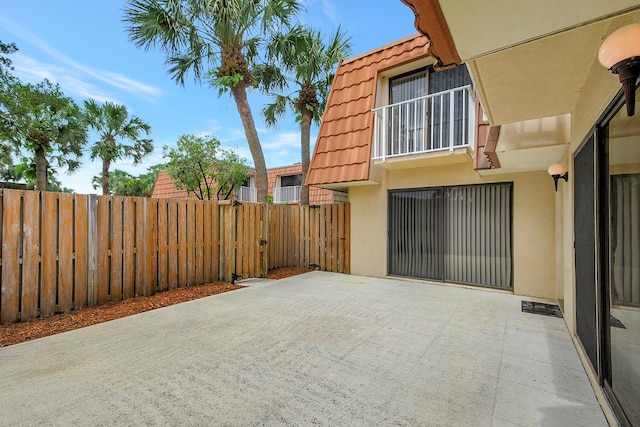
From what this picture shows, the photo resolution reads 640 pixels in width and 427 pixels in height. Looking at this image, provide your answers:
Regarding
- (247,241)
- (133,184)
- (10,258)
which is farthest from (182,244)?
(133,184)

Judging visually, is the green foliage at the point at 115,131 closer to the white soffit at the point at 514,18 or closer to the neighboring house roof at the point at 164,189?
the neighboring house roof at the point at 164,189

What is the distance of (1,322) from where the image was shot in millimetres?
3758

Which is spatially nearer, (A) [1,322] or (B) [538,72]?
(B) [538,72]

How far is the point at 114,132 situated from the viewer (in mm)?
14750

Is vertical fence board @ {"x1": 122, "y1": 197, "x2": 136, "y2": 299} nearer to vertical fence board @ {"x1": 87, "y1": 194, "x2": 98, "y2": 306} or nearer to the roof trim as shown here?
vertical fence board @ {"x1": 87, "y1": 194, "x2": 98, "y2": 306}

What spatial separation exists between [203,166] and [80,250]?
8058 mm

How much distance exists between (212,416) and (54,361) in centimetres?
207

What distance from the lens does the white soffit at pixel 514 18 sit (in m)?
1.60

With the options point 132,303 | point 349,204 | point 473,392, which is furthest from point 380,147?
point 132,303

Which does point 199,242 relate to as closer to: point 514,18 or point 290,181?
point 514,18

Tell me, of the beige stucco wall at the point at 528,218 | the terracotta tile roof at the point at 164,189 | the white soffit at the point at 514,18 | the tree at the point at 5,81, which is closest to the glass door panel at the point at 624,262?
the white soffit at the point at 514,18

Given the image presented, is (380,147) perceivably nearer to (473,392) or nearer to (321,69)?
(321,69)

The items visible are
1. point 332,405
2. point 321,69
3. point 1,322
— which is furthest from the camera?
point 321,69

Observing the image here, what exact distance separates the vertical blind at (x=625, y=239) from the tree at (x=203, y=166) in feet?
40.3
